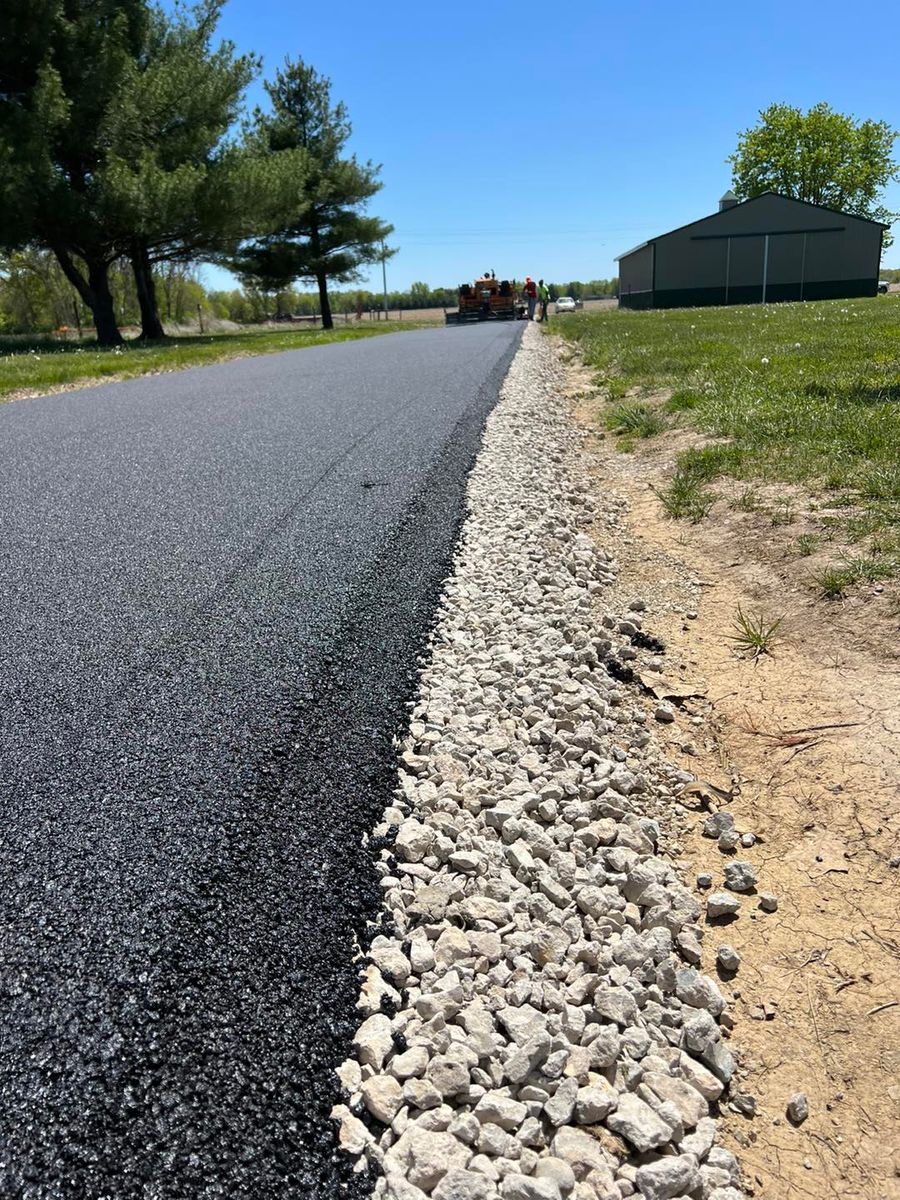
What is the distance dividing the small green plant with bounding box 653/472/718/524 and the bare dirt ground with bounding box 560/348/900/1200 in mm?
554

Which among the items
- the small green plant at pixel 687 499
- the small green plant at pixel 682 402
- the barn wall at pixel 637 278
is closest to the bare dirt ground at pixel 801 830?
the small green plant at pixel 687 499

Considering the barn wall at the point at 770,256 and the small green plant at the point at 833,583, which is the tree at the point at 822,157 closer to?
the barn wall at the point at 770,256

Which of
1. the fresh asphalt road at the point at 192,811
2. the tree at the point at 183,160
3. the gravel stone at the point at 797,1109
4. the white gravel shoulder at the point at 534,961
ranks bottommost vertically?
the gravel stone at the point at 797,1109

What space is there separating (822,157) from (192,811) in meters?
66.6

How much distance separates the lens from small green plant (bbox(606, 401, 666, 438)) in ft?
23.2

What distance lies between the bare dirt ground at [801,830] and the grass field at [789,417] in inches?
14.8

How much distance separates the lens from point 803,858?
2.23 metres

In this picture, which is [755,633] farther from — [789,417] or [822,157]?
[822,157]

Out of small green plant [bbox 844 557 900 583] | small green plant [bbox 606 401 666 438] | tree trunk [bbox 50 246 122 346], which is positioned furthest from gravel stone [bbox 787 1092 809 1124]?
tree trunk [bbox 50 246 122 346]

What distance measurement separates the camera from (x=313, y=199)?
3503 centimetres

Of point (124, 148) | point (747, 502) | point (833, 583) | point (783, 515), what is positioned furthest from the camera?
point (124, 148)

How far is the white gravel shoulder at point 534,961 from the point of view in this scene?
143cm

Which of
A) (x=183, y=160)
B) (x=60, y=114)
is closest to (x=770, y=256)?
(x=183, y=160)

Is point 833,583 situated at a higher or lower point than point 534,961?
higher
